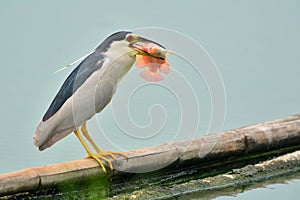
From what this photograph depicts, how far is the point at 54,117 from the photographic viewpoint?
3857 millimetres

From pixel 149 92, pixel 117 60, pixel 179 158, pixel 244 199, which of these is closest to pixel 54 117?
pixel 117 60

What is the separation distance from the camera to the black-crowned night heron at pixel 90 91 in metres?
3.86

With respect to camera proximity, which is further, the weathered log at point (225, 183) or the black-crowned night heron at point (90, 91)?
the weathered log at point (225, 183)

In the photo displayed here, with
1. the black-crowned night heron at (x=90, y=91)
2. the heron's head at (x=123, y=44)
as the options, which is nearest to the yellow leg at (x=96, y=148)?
the black-crowned night heron at (x=90, y=91)

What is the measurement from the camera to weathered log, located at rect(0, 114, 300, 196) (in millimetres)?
3587

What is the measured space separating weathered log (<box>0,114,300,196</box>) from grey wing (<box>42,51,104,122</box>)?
0.32m

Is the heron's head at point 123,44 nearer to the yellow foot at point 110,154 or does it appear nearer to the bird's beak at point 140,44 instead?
the bird's beak at point 140,44

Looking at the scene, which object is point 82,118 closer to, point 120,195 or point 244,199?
point 120,195

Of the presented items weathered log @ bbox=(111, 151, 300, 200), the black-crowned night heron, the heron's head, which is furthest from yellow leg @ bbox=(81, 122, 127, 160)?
the heron's head

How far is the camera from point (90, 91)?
3961 mm

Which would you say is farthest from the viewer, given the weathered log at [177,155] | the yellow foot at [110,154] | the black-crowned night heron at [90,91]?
the yellow foot at [110,154]

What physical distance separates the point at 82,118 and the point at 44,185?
48 cm

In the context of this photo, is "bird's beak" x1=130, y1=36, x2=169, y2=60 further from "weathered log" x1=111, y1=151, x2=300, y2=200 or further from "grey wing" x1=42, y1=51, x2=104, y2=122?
"weathered log" x1=111, y1=151, x2=300, y2=200

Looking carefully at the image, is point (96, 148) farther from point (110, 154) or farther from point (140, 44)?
point (140, 44)
